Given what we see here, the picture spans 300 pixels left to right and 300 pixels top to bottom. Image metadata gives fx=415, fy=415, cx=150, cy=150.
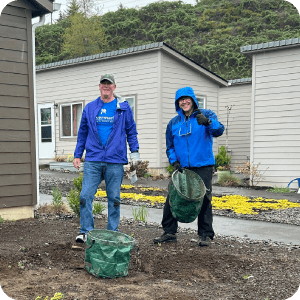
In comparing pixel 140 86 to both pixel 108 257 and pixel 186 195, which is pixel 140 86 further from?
pixel 108 257

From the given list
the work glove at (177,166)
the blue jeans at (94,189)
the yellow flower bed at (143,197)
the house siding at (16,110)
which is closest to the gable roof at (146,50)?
the yellow flower bed at (143,197)

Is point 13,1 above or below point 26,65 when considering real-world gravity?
above

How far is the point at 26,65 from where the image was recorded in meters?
6.45

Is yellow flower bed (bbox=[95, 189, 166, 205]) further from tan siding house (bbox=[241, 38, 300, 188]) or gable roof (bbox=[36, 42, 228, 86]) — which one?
gable roof (bbox=[36, 42, 228, 86])

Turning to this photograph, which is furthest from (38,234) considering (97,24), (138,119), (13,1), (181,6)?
(181,6)

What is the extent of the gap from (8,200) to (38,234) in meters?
1.24

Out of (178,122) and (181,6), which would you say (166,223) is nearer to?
(178,122)

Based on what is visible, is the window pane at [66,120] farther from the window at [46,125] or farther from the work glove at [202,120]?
the work glove at [202,120]

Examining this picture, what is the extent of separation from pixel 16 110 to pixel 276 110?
25.1 feet

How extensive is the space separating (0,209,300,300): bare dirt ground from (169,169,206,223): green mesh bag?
0.42m

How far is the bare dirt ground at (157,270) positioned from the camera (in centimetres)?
336

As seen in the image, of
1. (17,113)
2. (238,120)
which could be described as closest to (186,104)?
(17,113)

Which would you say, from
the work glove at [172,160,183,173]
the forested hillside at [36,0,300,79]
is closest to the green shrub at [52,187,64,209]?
the work glove at [172,160,183,173]

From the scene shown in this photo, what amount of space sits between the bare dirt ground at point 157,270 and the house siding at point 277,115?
654 cm
